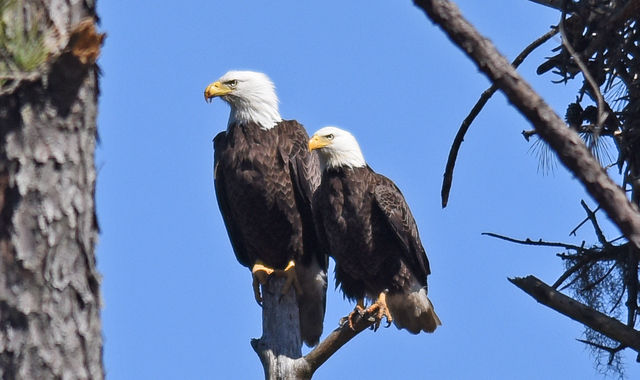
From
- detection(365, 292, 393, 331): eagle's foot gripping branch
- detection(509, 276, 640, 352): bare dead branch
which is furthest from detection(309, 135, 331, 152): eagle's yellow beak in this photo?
detection(509, 276, 640, 352): bare dead branch

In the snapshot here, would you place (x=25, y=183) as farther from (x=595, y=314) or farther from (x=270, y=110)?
(x=270, y=110)

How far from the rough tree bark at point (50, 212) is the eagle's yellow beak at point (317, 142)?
3.41 meters

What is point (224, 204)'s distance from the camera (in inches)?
263

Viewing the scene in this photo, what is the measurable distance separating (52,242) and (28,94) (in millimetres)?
384

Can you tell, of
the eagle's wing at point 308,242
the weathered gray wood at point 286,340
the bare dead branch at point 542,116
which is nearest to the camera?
the bare dead branch at point 542,116

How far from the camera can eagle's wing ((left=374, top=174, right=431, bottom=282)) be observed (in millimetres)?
6336

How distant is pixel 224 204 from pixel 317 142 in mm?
675

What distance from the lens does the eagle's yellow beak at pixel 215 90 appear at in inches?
271

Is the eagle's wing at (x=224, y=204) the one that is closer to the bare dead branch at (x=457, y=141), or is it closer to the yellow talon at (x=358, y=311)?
the yellow talon at (x=358, y=311)

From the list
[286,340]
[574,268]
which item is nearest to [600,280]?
[574,268]

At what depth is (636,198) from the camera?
5.52m

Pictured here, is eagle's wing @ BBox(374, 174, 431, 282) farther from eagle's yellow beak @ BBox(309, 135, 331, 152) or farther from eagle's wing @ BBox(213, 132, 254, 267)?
eagle's wing @ BBox(213, 132, 254, 267)

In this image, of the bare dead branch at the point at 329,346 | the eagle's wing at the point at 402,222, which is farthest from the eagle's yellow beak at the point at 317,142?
the bare dead branch at the point at 329,346

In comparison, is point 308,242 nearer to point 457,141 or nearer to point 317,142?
point 317,142
